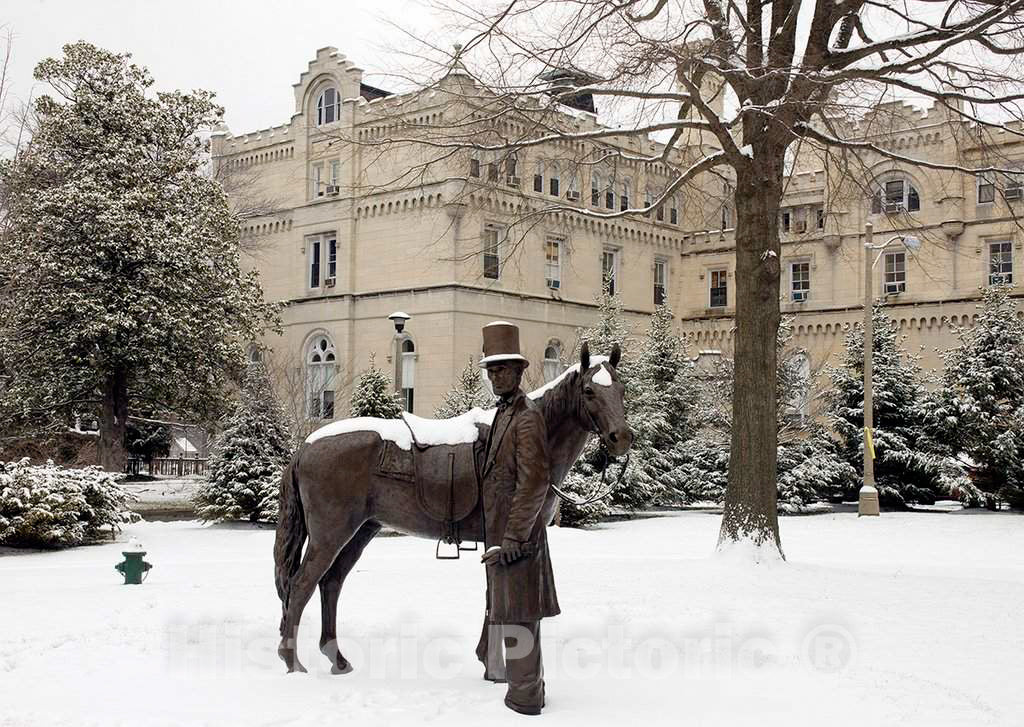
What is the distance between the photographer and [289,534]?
8.44m

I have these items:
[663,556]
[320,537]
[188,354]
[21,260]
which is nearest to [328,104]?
[188,354]

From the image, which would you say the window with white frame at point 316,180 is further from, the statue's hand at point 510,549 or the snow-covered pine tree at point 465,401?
the statue's hand at point 510,549

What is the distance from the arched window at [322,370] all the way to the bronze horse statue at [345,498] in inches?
1208

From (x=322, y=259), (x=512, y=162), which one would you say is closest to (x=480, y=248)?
(x=322, y=259)

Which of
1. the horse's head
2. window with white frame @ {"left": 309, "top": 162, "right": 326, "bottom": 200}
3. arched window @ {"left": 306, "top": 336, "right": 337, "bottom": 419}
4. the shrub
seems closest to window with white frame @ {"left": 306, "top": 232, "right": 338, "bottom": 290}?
window with white frame @ {"left": 309, "top": 162, "right": 326, "bottom": 200}

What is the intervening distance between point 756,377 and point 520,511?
8515 millimetres

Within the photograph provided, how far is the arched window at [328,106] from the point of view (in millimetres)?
42656

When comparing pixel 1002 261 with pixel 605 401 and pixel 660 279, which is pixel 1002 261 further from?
pixel 605 401

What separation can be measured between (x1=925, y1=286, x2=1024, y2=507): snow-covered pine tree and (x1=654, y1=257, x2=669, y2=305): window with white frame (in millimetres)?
18421

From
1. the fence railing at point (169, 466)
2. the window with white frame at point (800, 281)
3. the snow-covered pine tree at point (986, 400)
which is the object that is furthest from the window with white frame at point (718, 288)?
the fence railing at point (169, 466)

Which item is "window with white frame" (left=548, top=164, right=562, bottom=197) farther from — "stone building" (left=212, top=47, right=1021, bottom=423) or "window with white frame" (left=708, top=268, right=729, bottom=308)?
"window with white frame" (left=708, top=268, right=729, bottom=308)

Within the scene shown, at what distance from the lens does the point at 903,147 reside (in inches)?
1658

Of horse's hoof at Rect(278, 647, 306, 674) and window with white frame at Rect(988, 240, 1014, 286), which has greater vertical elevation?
window with white frame at Rect(988, 240, 1014, 286)

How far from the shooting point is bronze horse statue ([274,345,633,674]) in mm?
7844
